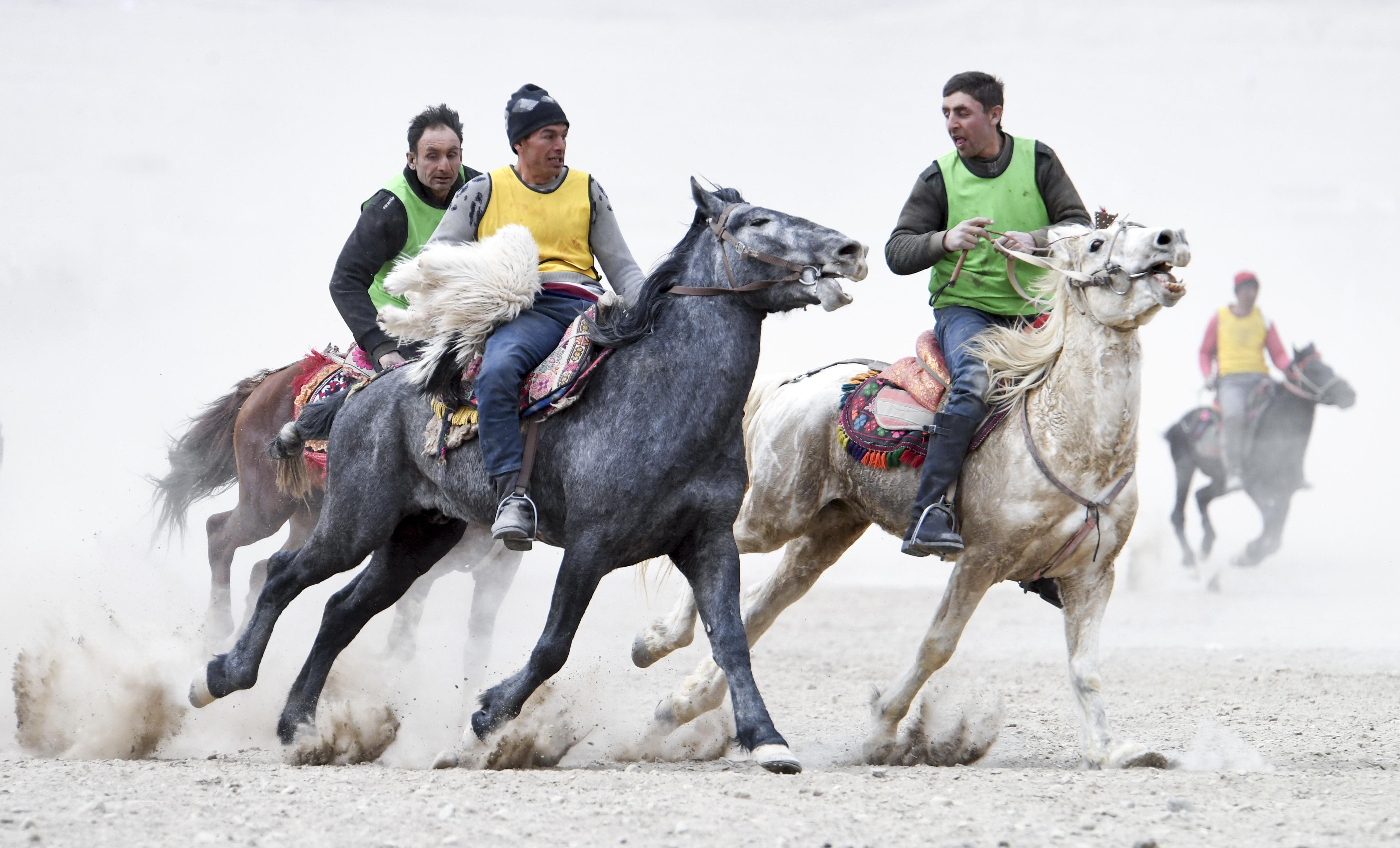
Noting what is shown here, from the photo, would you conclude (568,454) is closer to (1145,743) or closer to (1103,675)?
(1145,743)

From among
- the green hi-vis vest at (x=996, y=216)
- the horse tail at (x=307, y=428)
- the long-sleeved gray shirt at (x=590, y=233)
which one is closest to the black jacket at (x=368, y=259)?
the horse tail at (x=307, y=428)

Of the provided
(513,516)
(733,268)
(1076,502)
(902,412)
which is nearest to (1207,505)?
(902,412)

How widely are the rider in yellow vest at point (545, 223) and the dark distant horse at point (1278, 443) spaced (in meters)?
10.7

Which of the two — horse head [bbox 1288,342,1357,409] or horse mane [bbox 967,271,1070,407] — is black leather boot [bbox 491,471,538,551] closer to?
horse mane [bbox 967,271,1070,407]

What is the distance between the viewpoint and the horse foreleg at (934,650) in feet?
16.6

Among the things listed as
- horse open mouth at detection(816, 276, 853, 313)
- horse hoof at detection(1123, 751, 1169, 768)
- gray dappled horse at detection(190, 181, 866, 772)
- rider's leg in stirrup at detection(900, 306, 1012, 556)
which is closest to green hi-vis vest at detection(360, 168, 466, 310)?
gray dappled horse at detection(190, 181, 866, 772)

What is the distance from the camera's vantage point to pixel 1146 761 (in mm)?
4742

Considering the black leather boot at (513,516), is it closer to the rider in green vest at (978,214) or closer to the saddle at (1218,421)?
the rider in green vest at (978,214)

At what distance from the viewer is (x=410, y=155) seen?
6.25 metres

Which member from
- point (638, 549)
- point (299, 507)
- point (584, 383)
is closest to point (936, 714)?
point (638, 549)

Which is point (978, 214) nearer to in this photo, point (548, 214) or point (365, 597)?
point (548, 214)

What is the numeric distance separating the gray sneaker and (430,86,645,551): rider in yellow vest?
0.65ft

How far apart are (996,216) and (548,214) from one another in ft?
5.74

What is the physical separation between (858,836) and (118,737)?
10.1 ft
